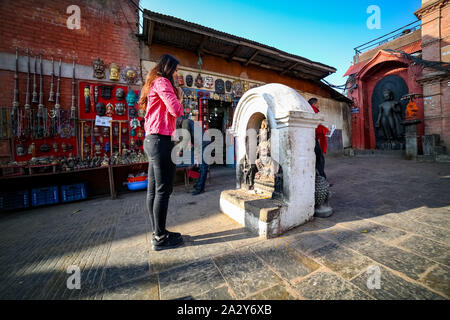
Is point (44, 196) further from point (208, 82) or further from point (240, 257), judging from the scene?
point (208, 82)

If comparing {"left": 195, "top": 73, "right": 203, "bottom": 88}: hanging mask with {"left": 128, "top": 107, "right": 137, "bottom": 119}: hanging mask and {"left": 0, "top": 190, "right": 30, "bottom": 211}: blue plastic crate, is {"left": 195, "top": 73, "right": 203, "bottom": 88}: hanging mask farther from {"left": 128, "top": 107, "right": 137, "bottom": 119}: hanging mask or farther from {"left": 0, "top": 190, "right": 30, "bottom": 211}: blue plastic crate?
{"left": 0, "top": 190, "right": 30, "bottom": 211}: blue plastic crate

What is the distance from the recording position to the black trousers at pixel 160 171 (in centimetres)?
188

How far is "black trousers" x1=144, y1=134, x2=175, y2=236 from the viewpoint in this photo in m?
1.88

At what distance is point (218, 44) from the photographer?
6586 mm

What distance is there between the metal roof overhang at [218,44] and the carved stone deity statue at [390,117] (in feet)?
16.3

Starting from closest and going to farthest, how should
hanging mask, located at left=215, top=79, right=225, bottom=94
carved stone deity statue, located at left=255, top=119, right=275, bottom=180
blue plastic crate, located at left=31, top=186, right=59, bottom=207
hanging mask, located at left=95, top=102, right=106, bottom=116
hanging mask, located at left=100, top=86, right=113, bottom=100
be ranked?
carved stone deity statue, located at left=255, top=119, right=275, bottom=180, blue plastic crate, located at left=31, top=186, right=59, bottom=207, hanging mask, located at left=95, top=102, right=106, bottom=116, hanging mask, located at left=100, top=86, right=113, bottom=100, hanging mask, located at left=215, top=79, right=225, bottom=94

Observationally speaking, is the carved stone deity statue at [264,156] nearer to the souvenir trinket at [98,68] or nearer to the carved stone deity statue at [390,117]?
the souvenir trinket at [98,68]

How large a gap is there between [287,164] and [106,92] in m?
5.78

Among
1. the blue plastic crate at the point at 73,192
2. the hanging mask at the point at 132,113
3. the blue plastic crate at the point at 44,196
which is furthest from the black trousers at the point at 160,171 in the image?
the hanging mask at the point at 132,113

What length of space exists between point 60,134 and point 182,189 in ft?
12.1

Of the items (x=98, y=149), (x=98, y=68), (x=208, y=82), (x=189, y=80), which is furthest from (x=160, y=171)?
(x=208, y=82)

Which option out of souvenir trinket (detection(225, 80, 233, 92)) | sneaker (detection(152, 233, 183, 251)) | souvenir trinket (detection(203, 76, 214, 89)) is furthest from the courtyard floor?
souvenir trinket (detection(225, 80, 233, 92))

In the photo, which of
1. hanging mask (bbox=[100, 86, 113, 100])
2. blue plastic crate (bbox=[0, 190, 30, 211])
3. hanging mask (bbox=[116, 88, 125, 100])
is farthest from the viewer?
hanging mask (bbox=[116, 88, 125, 100])

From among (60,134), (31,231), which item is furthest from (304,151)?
(60,134)
